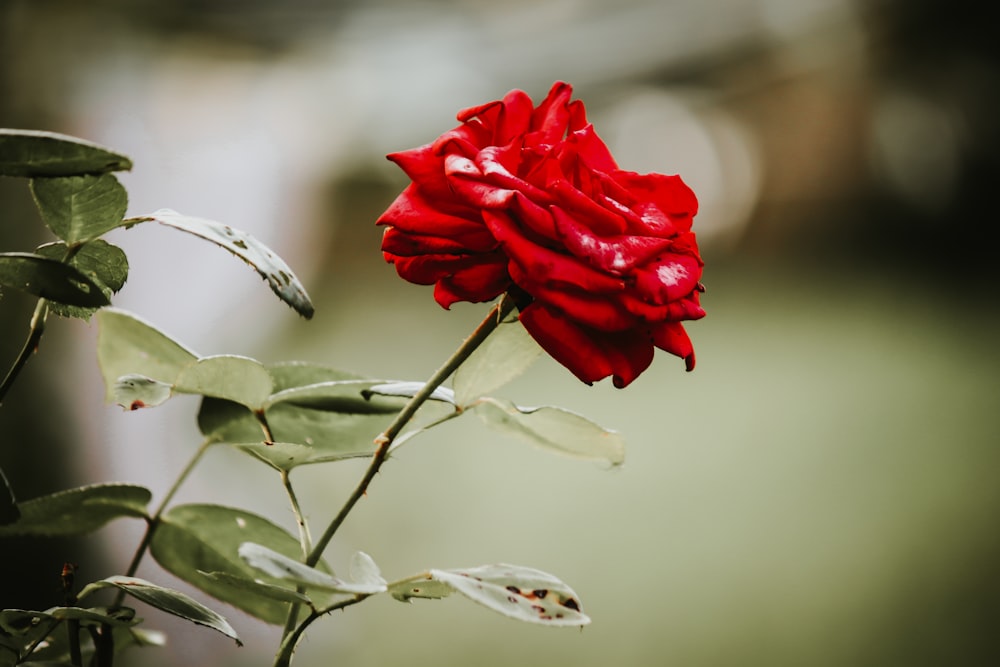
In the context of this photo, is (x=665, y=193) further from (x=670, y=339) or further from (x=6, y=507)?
(x=6, y=507)

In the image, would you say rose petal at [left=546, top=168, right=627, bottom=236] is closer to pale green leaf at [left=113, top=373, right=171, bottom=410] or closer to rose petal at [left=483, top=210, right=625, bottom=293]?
rose petal at [left=483, top=210, right=625, bottom=293]

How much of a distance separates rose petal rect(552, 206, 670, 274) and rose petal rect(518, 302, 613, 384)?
0.02 m

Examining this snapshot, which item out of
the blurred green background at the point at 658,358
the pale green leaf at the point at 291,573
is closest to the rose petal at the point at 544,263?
the pale green leaf at the point at 291,573

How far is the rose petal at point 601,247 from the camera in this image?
0.84 feet

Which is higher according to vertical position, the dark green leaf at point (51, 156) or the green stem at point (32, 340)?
the dark green leaf at point (51, 156)

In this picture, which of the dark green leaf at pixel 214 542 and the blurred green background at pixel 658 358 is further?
the blurred green background at pixel 658 358

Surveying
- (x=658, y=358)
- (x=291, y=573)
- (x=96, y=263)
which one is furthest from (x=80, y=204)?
(x=658, y=358)

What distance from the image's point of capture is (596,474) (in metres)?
1.69

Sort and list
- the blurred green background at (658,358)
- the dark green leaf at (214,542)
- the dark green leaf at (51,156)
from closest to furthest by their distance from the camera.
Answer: the dark green leaf at (51,156)
the dark green leaf at (214,542)
the blurred green background at (658,358)

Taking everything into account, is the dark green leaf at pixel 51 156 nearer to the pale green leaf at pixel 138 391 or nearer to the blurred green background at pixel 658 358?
the pale green leaf at pixel 138 391

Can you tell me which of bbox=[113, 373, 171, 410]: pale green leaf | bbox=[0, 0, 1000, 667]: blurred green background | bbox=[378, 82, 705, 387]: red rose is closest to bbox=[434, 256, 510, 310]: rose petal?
bbox=[378, 82, 705, 387]: red rose

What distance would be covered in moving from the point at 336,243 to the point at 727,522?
47.9 inches

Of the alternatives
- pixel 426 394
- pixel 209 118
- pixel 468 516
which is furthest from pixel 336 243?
pixel 426 394

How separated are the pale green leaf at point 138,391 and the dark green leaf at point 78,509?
0.11 ft
